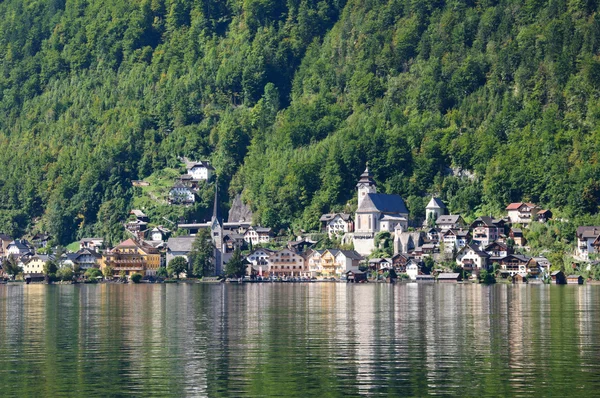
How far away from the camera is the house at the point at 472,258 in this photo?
131 metres

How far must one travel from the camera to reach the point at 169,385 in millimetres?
39906

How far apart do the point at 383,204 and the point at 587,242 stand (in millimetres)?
31194

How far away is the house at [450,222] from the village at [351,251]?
0.16 metres

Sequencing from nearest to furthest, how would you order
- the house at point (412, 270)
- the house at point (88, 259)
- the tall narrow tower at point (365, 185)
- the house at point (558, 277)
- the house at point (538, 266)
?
the house at point (558, 277)
the house at point (538, 266)
the house at point (412, 270)
the house at point (88, 259)
the tall narrow tower at point (365, 185)

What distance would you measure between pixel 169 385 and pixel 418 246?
340 feet

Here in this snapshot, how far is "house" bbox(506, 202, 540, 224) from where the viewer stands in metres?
137

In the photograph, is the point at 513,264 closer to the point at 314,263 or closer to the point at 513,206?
the point at 513,206

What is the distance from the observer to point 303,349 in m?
48.9

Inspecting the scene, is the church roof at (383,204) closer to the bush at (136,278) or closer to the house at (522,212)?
the house at (522,212)

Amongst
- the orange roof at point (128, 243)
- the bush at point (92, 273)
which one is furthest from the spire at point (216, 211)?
the bush at point (92, 273)

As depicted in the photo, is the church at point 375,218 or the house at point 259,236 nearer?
the church at point 375,218

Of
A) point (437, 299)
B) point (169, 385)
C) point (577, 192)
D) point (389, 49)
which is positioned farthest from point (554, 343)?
point (389, 49)

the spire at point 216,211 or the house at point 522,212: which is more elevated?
the spire at point 216,211

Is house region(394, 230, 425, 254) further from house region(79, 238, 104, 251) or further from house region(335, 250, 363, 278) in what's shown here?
house region(79, 238, 104, 251)
